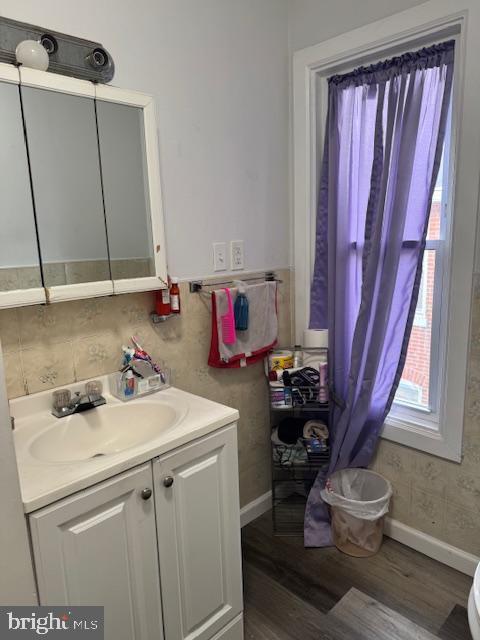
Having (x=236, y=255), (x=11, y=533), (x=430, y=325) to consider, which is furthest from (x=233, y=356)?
(x=11, y=533)

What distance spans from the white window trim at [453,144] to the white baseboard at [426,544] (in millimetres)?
407

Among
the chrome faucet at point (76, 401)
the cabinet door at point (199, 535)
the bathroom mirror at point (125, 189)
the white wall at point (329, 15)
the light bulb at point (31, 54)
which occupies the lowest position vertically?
the cabinet door at point (199, 535)

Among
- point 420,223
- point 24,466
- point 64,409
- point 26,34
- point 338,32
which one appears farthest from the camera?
point 338,32

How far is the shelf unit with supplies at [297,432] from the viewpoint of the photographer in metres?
2.01

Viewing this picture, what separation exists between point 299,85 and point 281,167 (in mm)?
370

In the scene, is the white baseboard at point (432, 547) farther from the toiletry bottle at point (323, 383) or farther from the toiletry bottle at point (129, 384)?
the toiletry bottle at point (129, 384)

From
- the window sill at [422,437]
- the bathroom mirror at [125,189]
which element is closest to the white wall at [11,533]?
the bathroom mirror at [125,189]

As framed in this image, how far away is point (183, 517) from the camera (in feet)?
4.29

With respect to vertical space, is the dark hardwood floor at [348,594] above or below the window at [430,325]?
below

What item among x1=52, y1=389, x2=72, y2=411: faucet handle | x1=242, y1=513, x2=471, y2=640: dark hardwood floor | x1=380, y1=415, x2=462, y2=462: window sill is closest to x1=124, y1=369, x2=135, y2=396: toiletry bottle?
x1=52, y1=389, x2=72, y2=411: faucet handle

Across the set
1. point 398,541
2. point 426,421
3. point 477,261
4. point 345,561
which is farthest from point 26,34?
point 398,541

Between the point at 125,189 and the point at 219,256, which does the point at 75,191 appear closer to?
the point at 125,189

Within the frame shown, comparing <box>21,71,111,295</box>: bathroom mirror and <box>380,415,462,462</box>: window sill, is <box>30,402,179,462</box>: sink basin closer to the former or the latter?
<box>21,71,111,295</box>: bathroom mirror

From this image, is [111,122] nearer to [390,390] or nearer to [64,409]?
[64,409]
